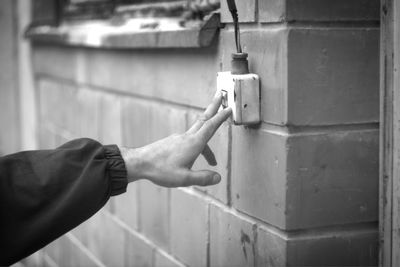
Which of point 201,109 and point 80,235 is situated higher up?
point 201,109

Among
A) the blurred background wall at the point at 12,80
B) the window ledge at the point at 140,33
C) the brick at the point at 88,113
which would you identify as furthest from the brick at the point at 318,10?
the blurred background wall at the point at 12,80

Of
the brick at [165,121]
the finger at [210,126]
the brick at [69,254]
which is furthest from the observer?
the brick at [69,254]

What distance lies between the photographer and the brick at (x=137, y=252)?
3863 millimetres

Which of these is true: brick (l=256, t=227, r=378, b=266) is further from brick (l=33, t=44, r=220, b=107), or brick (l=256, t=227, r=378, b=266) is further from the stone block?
brick (l=33, t=44, r=220, b=107)

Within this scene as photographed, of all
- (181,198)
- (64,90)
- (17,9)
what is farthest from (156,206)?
(17,9)

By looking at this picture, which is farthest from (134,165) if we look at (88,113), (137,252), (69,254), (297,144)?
(69,254)

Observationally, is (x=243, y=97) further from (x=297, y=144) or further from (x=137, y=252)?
(x=137, y=252)

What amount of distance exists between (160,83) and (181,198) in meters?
0.60

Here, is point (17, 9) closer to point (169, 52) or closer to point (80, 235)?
point (80, 235)

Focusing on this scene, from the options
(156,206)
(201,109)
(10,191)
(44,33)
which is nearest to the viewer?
(10,191)

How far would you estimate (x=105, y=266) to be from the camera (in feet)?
15.0

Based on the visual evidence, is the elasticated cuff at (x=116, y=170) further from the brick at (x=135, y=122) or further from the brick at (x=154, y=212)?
the brick at (x=135, y=122)

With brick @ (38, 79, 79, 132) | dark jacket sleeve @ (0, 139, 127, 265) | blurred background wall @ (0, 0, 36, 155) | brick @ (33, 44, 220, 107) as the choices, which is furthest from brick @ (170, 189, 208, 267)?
blurred background wall @ (0, 0, 36, 155)

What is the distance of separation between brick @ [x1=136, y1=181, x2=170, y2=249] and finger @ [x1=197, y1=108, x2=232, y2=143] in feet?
3.79
